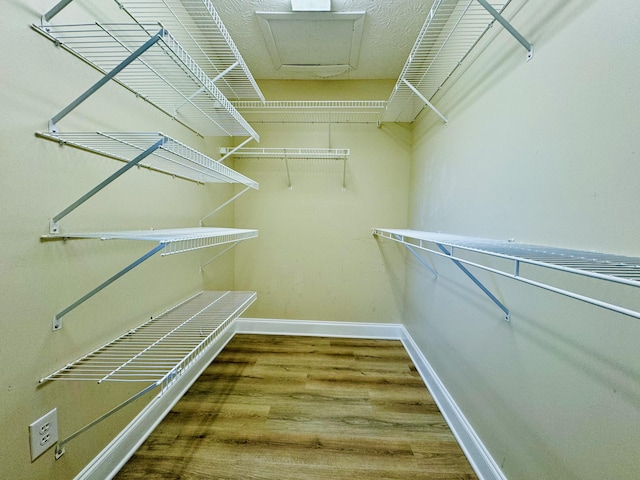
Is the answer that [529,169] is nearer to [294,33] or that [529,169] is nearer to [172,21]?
[294,33]

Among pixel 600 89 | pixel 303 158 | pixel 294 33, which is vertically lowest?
pixel 600 89

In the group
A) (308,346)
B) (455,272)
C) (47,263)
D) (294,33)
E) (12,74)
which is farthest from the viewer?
(308,346)

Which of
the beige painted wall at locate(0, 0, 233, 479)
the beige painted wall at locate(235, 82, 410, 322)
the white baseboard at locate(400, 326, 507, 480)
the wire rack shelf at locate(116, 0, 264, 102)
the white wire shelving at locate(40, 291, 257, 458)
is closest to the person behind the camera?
the beige painted wall at locate(0, 0, 233, 479)

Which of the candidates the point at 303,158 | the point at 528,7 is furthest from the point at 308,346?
the point at 528,7

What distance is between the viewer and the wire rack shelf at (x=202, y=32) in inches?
44.9

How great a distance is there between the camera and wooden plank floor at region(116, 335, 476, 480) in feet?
3.58

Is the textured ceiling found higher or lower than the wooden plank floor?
higher

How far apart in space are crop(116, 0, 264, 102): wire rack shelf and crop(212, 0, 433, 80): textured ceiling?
135 mm

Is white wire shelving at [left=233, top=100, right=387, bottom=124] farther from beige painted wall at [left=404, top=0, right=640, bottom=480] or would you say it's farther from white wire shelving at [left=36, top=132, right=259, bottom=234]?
white wire shelving at [left=36, top=132, right=259, bottom=234]

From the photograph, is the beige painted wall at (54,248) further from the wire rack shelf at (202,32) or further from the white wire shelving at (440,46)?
the white wire shelving at (440,46)

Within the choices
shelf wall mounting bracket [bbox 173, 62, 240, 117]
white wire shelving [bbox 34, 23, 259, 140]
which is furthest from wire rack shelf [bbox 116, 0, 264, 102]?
white wire shelving [bbox 34, 23, 259, 140]

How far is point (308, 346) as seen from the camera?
211 centimetres

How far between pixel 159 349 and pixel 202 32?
1.74m

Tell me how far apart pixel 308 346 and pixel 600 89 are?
2073mm
